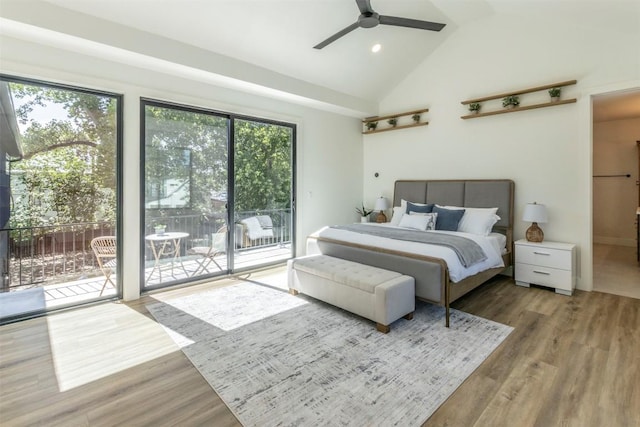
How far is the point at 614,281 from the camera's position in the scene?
4156 mm

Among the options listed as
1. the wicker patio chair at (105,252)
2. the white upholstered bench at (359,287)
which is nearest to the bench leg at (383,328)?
the white upholstered bench at (359,287)

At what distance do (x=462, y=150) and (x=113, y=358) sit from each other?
5091mm

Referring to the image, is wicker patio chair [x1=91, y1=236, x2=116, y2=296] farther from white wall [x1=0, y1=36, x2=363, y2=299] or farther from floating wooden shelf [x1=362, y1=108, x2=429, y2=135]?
floating wooden shelf [x1=362, y1=108, x2=429, y2=135]

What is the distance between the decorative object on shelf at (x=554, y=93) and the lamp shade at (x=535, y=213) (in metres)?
1.39

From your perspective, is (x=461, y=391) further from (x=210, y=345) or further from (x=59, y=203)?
(x=59, y=203)

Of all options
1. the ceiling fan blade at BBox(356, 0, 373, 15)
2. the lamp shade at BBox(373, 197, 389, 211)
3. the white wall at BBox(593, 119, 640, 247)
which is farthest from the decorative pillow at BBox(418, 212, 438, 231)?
the white wall at BBox(593, 119, 640, 247)

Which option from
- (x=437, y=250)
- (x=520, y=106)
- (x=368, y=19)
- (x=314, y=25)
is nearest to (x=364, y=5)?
(x=368, y=19)

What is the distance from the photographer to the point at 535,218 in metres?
3.99

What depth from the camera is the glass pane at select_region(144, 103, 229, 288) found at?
3.88m

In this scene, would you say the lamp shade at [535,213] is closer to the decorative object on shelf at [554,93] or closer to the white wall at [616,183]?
the decorative object on shelf at [554,93]

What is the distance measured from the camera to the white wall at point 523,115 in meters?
3.84

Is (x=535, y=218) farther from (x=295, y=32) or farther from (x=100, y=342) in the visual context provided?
(x=100, y=342)

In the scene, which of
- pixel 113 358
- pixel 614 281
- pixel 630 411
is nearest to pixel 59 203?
pixel 113 358

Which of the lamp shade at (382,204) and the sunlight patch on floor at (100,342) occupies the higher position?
the lamp shade at (382,204)
